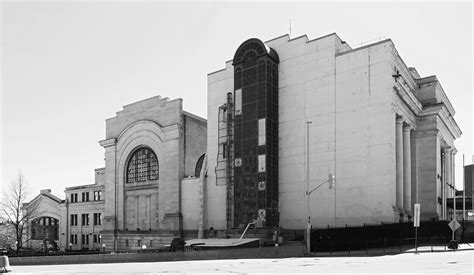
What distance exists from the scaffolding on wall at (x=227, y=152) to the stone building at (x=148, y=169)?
21.6 ft

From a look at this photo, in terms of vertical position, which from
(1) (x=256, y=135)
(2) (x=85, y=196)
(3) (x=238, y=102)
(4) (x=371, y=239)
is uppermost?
(3) (x=238, y=102)

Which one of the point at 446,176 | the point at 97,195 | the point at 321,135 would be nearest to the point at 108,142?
the point at 97,195

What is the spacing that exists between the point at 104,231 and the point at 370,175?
4137 cm

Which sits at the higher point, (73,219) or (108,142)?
(108,142)

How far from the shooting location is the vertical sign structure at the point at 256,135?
163 ft

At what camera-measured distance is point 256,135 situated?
5075 cm

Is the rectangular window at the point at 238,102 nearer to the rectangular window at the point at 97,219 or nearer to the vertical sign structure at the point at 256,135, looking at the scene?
the vertical sign structure at the point at 256,135

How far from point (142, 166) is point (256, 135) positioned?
23089 millimetres

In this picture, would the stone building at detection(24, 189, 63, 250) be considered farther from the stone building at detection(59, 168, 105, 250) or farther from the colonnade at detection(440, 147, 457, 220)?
the colonnade at detection(440, 147, 457, 220)

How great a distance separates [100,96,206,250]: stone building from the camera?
2368 inches

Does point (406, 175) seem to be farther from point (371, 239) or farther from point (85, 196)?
point (85, 196)

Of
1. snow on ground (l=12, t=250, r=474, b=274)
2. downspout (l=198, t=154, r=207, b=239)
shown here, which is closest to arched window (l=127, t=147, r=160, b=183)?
downspout (l=198, t=154, r=207, b=239)

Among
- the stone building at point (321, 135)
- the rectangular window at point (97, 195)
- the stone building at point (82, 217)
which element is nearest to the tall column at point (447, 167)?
the stone building at point (321, 135)

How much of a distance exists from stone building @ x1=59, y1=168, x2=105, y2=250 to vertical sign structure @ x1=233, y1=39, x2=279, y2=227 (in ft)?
111
